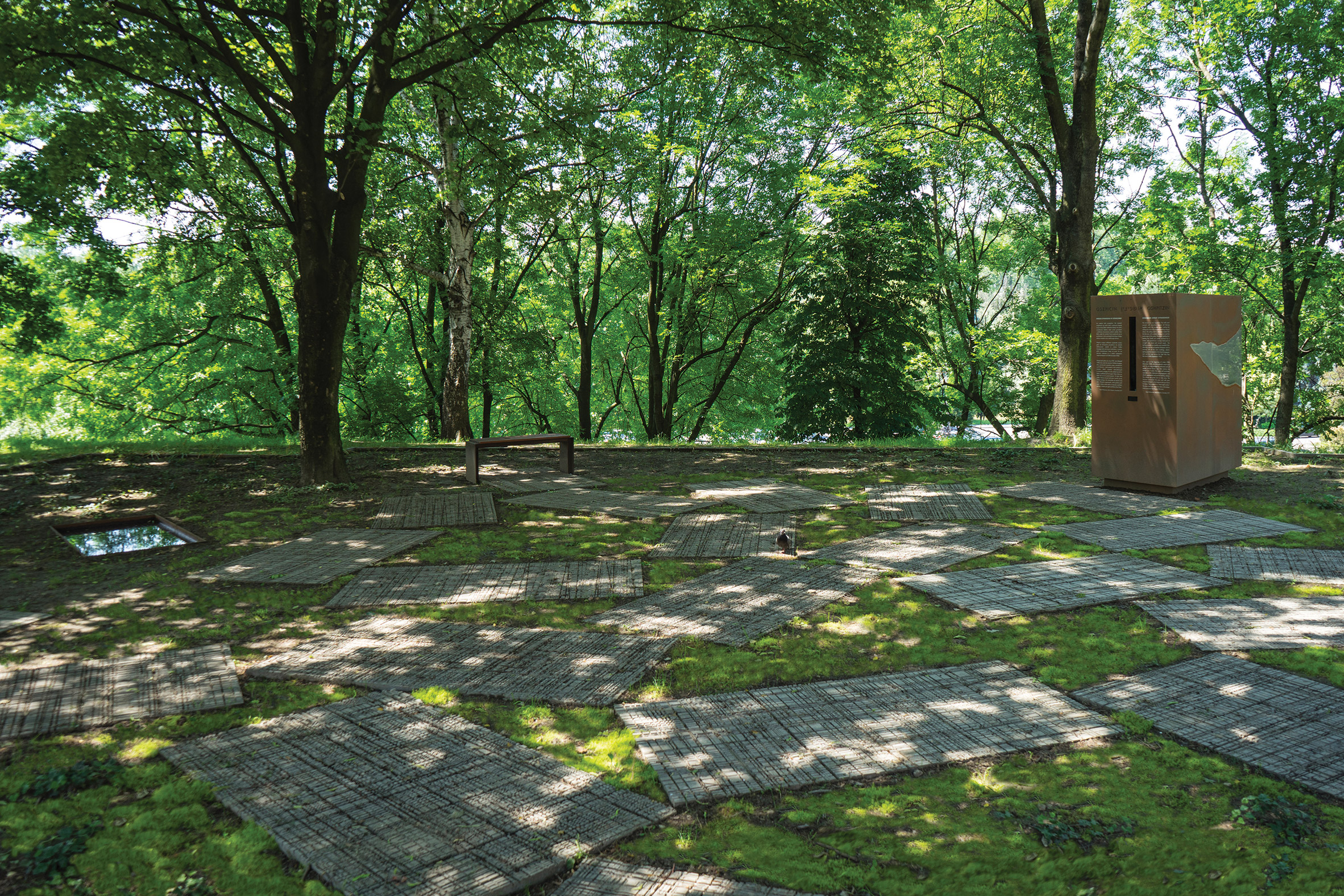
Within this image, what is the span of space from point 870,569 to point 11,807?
4.97 m

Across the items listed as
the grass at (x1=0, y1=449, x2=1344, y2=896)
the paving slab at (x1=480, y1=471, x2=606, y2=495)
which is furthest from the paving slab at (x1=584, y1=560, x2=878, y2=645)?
the paving slab at (x1=480, y1=471, x2=606, y2=495)

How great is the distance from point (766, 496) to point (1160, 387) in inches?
165

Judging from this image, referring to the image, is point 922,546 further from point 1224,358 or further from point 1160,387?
point 1224,358

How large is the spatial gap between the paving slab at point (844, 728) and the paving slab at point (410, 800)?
1.28 feet

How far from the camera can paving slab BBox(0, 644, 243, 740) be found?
11.8 ft

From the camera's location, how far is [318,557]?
6.42m

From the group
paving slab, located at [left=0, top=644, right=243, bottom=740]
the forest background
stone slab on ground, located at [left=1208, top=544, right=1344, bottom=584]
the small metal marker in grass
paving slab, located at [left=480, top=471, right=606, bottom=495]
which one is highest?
the forest background

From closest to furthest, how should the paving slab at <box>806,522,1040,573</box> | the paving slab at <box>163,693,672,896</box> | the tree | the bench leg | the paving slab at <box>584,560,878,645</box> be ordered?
the paving slab at <box>163,693,672,896</box>
the paving slab at <box>584,560,878,645</box>
the paving slab at <box>806,522,1040,573</box>
the bench leg
the tree

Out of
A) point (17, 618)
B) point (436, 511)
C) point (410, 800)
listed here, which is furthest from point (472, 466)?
point (410, 800)

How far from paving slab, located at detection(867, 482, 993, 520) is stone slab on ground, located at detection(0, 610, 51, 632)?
6.56 m

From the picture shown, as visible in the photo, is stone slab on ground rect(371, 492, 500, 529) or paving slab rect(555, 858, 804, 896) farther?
stone slab on ground rect(371, 492, 500, 529)

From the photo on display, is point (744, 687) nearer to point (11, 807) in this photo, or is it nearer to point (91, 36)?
point (11, 807)

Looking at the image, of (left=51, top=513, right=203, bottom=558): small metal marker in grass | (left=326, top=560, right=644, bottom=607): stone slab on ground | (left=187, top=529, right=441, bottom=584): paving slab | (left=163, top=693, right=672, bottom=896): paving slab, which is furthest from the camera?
(left=51, top=513, right=203, bottom=558): small metal marker in grass

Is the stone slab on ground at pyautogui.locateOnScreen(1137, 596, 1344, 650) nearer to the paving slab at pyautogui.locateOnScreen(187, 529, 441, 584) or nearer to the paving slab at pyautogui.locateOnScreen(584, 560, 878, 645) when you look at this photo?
the paving slab at pyautogui.locateOnScreen(584, 560, 878, 645)
